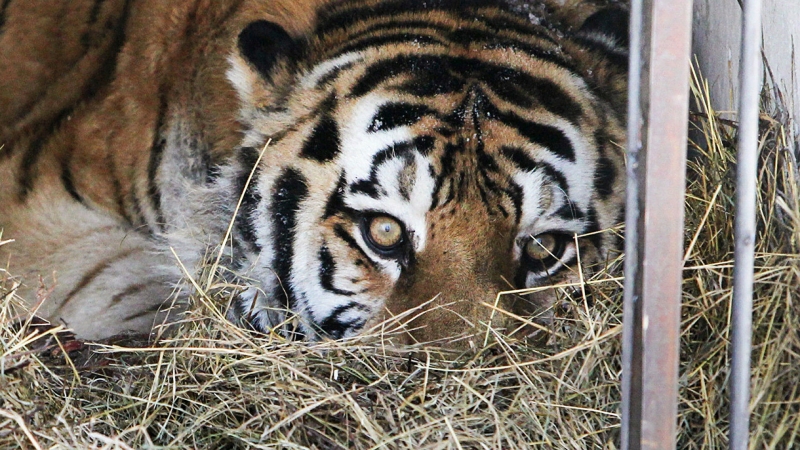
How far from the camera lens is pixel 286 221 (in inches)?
95.7

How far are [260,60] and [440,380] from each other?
1.03m

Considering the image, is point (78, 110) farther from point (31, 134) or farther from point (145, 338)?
point (145, 338)

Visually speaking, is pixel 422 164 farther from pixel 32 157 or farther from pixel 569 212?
pixel 32 157

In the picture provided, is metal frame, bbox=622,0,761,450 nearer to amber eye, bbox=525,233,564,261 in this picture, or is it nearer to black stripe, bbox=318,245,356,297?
amber eye, bbox=525,233,564,261

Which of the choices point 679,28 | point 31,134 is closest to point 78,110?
point 31,134

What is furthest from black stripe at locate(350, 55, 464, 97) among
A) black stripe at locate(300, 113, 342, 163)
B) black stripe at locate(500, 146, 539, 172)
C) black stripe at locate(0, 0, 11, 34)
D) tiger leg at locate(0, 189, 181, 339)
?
black stripe at locate(0, 0, 11, 34)

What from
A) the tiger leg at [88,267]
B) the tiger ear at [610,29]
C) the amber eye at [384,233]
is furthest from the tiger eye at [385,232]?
the tiger ear at [610,29]

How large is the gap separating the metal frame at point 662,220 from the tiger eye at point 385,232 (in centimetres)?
83

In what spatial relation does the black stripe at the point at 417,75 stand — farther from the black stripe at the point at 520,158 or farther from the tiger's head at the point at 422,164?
the black stripe at the point at 520,158

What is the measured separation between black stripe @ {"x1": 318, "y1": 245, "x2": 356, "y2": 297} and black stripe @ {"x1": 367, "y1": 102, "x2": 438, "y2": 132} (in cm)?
34

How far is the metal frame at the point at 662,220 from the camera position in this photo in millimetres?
1435

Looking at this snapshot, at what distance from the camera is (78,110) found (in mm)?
2781

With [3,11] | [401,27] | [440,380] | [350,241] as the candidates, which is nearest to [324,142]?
[350,241]

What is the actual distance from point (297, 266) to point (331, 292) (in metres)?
0.12
